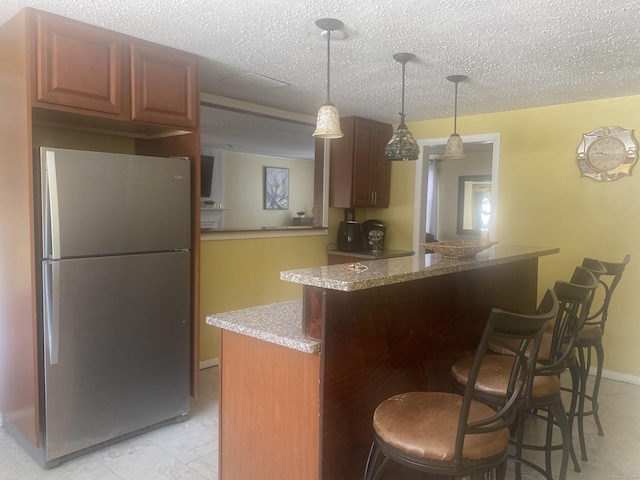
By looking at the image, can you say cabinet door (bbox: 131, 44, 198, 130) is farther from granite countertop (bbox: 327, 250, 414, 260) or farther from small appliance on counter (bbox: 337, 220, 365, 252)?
small appliance on counter (bbox: 337, 220, 365, 252)

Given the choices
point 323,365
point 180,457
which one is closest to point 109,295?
point 180,457

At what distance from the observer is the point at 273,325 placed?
1769 millimetres

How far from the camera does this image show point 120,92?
2.37 meters

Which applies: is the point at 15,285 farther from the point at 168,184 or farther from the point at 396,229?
the point at 396,229

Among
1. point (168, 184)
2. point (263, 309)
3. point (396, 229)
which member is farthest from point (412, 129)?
point (263, 309)

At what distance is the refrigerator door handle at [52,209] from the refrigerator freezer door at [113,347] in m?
0.08

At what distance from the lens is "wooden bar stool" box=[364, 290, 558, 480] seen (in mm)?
1325

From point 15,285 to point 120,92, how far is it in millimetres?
1115

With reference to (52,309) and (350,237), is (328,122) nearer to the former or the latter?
(52,309)

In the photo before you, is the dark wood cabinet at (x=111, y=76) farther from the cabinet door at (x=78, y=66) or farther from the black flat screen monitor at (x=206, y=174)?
the black flat screen monitor at (x=206, y=174)

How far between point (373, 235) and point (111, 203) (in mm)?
2859

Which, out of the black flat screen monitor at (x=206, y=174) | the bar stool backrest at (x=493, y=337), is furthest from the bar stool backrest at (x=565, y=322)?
the black flat screen monitor at (x=206, y=174)

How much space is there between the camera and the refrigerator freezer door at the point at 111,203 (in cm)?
215

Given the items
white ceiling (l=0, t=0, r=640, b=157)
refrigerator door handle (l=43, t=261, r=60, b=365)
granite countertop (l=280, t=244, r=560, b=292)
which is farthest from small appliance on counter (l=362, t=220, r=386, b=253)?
refrigerator door handle (l=43, t=261, r=60, b=365)
